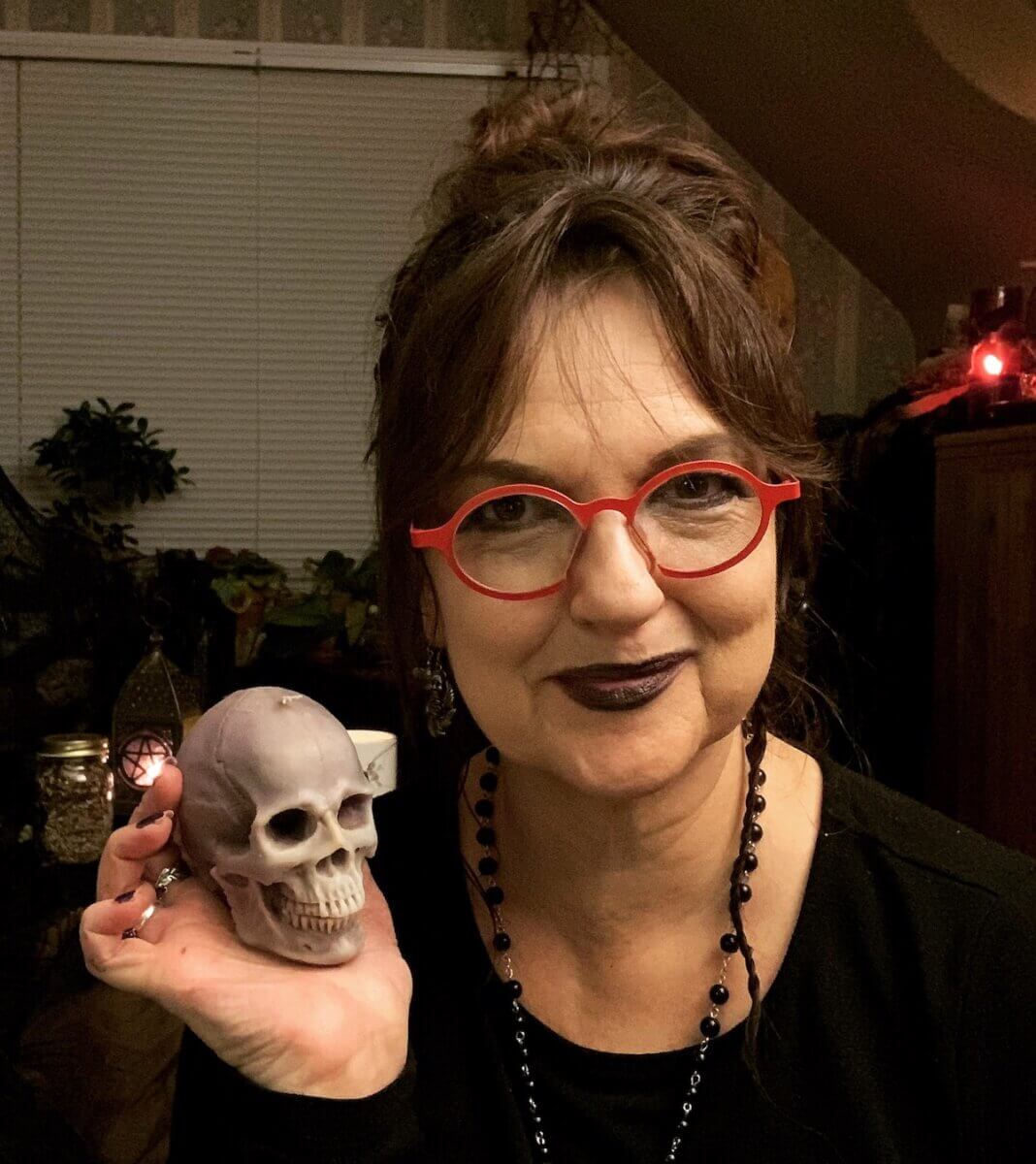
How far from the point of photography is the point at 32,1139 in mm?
1169

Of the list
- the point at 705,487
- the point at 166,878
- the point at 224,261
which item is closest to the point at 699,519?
the point at 705,487

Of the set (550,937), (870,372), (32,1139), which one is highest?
(870,372)

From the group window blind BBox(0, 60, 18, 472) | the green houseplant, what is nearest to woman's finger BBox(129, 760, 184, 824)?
the green houseplant

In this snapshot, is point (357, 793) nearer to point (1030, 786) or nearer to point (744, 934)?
point (744, 934)

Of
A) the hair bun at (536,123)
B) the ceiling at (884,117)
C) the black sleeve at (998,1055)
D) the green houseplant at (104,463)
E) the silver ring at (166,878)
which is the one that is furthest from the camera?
the green houseplant at (104,463)

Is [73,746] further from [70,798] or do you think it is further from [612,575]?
[612,575]

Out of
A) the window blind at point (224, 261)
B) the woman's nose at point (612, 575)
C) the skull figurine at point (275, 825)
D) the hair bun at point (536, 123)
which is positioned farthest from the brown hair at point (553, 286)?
the window blind at point (224, 261)

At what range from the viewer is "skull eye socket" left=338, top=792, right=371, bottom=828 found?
884 millimetres

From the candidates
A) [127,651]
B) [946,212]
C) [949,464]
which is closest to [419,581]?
[949,464]

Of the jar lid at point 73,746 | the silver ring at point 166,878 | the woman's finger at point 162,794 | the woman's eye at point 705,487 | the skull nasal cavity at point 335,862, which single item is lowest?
the jar lid at point 73,746

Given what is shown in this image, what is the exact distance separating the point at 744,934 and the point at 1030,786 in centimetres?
125

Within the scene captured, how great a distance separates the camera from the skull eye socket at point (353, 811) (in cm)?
88

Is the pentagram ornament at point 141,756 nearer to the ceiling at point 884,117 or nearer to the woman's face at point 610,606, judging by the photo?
the woman's face at point 610,606

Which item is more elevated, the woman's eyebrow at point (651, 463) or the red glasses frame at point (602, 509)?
the woman's eyebrow at point (651, 463)
